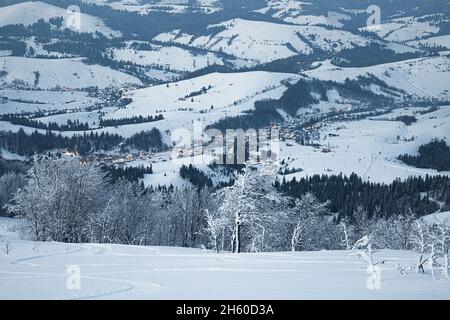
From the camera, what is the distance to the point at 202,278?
2598cm

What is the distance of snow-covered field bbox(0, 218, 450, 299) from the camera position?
21203mm

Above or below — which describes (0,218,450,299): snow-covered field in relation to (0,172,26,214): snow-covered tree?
above

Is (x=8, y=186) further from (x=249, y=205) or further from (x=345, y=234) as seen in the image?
(x=249, y=205)

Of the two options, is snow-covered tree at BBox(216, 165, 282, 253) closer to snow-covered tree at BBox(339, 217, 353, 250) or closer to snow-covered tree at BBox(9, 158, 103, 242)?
snow-covered tree at BBox(339, 217, 353, 250)

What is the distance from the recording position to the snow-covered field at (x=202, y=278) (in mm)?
21203

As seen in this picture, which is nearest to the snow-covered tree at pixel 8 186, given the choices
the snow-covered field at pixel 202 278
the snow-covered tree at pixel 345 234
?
the snow-covered tree at pixel 345 234

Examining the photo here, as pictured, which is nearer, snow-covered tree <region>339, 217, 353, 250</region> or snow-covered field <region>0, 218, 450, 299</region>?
snow-covered field <region>0, 218, 450, 299</region>

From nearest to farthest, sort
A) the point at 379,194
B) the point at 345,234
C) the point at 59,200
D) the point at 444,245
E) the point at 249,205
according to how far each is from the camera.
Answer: the point at 444,245 → the point at 249,205 → the point at 59,200 → the point at 345,234 → the point at 379,194

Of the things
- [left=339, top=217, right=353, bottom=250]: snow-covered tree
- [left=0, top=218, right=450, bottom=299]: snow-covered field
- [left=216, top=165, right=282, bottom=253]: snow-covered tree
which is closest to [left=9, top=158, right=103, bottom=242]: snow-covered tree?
[left=216, top=165, right=282, bottom=253]: snow-covered tree

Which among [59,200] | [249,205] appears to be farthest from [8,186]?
[249,205]

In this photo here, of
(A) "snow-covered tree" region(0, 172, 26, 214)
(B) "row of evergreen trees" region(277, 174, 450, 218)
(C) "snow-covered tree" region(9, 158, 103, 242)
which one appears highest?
(C) "snow-covered tree" region(9, 158, 103, 242)

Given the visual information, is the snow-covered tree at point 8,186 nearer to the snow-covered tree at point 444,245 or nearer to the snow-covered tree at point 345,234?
the snow-covered tree at point 345,234
